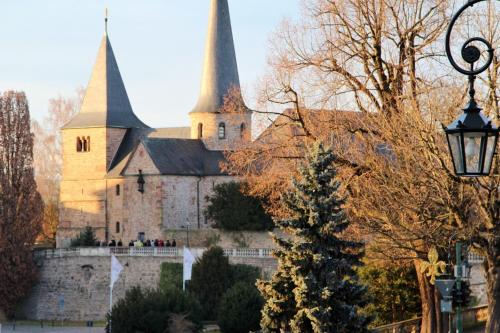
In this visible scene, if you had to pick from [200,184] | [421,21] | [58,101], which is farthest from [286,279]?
[58,101]

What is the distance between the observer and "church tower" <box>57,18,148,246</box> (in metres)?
69.3

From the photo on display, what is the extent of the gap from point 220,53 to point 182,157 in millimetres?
6853

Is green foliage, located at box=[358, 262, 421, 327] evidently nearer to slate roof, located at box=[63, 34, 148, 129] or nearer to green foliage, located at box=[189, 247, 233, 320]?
green foliage, located at box=[189, 247, 233, 320]

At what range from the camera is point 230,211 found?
57094 millimetres

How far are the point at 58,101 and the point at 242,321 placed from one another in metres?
53.9

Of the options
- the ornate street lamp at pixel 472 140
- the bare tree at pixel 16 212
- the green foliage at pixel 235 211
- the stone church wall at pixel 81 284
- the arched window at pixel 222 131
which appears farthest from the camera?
the arched window at pixel 222 131

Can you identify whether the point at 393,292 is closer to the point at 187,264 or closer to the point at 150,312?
the point at 150,312

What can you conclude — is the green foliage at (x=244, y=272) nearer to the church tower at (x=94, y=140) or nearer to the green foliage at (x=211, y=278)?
the green foliage at (x=211, y=278)

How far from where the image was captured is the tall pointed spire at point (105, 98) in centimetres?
7075

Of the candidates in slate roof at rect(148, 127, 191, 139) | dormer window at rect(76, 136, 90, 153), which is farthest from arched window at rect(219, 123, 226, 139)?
dormer window at rect(76, 136, 90, 153)

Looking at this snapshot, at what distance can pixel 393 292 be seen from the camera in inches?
1316

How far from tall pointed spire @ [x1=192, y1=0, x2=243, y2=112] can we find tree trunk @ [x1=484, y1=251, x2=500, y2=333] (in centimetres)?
4933

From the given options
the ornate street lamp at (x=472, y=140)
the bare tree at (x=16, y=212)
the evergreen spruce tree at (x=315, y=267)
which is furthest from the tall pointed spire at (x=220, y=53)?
the ornate street lamp at (x=472, y=140)

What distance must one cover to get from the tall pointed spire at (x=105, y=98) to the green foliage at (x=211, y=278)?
81.5 feet
